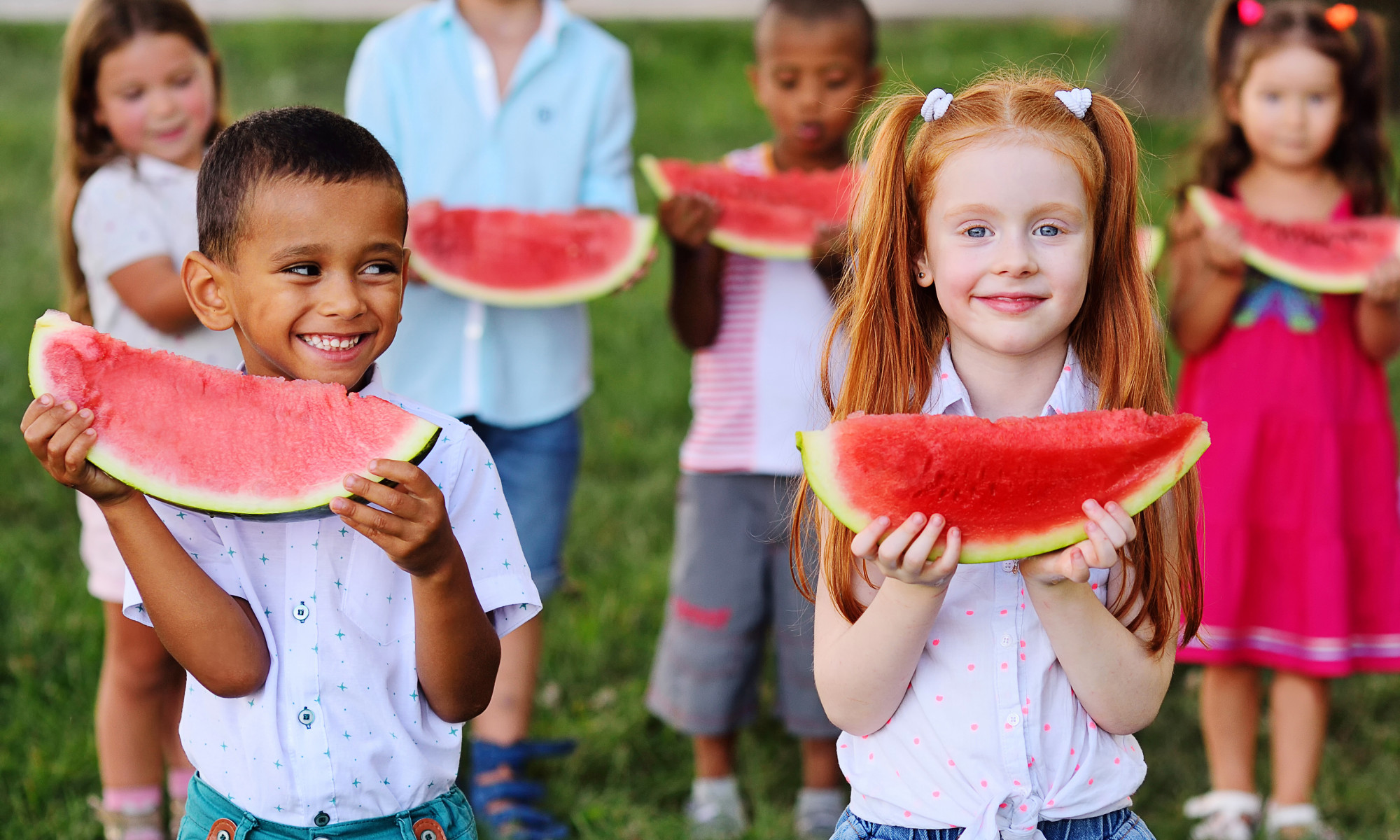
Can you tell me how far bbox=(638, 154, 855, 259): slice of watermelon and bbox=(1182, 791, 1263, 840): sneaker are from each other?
1.80 m

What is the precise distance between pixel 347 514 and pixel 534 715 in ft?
8.18

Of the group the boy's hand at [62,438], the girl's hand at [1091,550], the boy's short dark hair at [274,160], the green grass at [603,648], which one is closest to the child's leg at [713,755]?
the green grass at [603,648]

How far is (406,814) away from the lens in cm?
214

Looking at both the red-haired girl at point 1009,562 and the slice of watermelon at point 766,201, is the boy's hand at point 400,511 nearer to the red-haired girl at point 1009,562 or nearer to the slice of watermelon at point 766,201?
the red-haired girl at point 1009,562

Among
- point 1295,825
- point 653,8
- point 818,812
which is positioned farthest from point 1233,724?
point 653,8

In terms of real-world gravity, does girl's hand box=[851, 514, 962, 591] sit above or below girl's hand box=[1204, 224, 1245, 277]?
below

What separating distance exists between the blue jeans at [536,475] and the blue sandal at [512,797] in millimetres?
444

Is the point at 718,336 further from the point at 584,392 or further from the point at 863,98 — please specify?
the point at 863,98

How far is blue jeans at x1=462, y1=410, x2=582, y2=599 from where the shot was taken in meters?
3.74

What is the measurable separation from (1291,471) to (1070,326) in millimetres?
1640

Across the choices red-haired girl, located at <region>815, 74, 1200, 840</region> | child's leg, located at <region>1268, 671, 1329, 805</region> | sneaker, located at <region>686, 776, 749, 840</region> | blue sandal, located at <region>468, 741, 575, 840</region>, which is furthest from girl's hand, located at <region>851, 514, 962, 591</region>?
child's leg, located at <region>1268, 671, 1329, 805</region>

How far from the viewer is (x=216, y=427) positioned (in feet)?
7.13

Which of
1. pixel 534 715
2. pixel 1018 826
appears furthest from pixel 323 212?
pixel 534 715

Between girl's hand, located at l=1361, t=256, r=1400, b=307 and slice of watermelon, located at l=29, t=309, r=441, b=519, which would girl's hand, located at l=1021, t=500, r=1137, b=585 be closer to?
slice of watermelon, located at l=29, t=309, r=441, b=519
